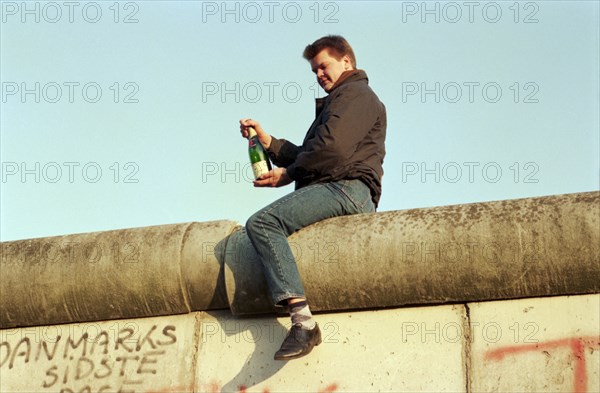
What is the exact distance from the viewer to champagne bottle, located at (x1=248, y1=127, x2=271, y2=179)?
225 inches

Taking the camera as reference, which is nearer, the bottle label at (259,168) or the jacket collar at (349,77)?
the jacket collar at (349,77)

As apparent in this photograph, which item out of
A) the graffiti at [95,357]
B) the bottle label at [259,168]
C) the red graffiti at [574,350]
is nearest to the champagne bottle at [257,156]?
the bottle label at [259,168]

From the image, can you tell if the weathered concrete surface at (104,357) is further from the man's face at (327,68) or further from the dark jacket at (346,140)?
the man's face at (327,68)

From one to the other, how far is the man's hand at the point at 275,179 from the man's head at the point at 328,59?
1.75ft

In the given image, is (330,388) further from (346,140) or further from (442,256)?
(346,140)

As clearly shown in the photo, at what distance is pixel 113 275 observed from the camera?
5324 mm

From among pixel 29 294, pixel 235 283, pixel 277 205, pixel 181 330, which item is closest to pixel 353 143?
pixel 277 205

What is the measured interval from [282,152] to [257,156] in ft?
0.49

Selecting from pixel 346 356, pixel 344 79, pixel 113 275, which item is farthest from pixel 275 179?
pixel 346 356

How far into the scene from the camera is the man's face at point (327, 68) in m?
5.60

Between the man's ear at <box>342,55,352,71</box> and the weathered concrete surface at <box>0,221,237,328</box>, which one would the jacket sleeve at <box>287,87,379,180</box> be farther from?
the weathered concrete surface at <box>0,221,237,328</box>

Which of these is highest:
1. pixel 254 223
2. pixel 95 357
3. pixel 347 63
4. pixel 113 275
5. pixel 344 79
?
pixel 347 63

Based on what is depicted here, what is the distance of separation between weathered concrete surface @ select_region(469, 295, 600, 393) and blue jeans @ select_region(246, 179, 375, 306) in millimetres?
863

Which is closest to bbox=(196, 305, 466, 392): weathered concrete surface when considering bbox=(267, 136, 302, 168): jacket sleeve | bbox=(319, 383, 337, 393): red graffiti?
bbox=(319, 383, 337, 393): red graffiti
